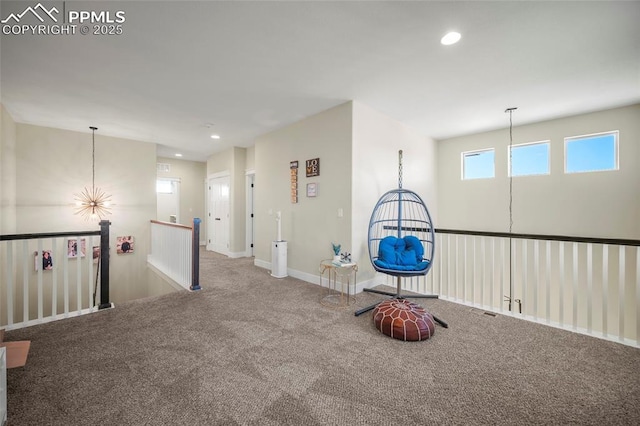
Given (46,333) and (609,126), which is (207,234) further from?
(609,126)

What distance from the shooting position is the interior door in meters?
6.85

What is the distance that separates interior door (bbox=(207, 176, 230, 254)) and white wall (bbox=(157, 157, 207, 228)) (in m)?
0.83

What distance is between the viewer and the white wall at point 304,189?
3.85 meters

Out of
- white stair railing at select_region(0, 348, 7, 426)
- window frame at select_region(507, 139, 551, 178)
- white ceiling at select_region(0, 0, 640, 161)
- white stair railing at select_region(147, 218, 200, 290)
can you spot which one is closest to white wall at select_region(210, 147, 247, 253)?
white stair railing at select_region(147, 218, 200, 290)

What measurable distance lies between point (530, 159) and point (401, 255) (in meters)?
3.73

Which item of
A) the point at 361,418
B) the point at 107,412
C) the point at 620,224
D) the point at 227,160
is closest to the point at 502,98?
the point at 620,224

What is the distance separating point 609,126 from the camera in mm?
4059

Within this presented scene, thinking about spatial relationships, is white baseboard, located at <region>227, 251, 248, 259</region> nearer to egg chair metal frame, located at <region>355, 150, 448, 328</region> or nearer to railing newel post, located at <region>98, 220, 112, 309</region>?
railing newel post, located at <region>98, 220, 112, 309</region>

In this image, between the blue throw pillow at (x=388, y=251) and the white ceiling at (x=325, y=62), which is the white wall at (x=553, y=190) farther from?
the blue throw pillow at (x=388, y=251)

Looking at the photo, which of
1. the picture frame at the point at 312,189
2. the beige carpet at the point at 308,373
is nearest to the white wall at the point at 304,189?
the picture frame at the point at 312,189

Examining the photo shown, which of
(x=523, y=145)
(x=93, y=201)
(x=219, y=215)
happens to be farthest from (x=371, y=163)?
(x=93, y=201)

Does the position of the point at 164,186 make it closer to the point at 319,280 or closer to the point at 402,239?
the point at 319,280

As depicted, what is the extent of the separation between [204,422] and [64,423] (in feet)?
2.62

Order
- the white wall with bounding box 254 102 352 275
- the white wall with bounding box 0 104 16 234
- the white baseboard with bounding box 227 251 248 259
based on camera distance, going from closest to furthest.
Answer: the white wall with bounding box 254 102 352 275 < the white wall with bounding box 0 104 16 234 < the white baseboard with bounding box 227 251 248 259
